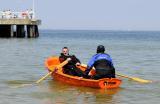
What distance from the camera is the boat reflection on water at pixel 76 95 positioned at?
14.9 m

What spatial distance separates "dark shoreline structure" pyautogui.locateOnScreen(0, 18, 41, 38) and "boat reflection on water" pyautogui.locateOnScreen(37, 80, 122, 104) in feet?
126

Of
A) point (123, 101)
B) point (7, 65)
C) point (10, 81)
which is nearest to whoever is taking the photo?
point (123, 101)

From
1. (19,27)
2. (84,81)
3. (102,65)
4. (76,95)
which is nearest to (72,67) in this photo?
(84,81)

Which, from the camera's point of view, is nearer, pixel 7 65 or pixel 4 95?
pixel 4 95

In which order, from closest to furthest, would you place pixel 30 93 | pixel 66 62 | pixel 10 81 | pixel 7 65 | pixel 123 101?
pixel 123 101 < pixel 30 93 < pixel 66 62 < pixel 10 81 < pixel 7 65

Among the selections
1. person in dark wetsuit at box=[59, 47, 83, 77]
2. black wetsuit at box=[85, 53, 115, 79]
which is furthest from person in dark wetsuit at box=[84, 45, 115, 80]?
person in dark wetsuit at box=[59, 47, 83, 77]

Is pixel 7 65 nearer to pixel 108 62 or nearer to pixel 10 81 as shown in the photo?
pixel 10 81

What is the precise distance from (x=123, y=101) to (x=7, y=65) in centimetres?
1204

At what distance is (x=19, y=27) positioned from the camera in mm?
61188

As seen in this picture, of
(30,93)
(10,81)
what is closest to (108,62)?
(30,93)

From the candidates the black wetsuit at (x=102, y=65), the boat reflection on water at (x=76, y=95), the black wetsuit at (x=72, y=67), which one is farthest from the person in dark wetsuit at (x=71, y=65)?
the black wetsuit at (x=102, y=65)

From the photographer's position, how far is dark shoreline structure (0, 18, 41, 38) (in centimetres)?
5603

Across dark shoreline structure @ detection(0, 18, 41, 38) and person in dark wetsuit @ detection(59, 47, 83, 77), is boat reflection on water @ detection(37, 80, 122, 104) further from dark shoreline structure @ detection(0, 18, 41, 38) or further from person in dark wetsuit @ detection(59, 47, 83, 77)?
dark shoreline structure @ detection(0, 18, 41, 38)

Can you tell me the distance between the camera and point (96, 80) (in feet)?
54.1
